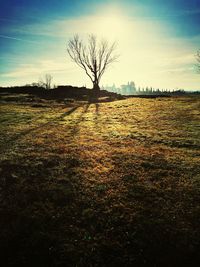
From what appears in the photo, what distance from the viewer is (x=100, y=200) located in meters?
10.9

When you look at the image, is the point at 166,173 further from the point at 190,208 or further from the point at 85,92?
the point at 85,92

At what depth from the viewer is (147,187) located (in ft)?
39.1

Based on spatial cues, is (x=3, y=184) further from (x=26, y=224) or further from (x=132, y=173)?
(x=132, y=173)

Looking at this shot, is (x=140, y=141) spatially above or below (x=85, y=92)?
below

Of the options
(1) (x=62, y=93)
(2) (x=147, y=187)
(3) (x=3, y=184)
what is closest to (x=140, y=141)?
(2) (x=147, y=187)

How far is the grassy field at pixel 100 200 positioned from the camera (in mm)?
8266

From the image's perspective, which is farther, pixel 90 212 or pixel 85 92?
pixel 85 92

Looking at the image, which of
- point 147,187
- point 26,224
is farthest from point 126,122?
point 26,224

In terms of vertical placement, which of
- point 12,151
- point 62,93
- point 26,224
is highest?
point 62,93

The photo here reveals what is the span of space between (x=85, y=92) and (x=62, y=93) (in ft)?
21.2

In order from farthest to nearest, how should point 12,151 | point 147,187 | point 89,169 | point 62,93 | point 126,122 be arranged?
1. point 62,93
2. point 126,122
3. point 12,151
4. point 89,169
5. point 147,187

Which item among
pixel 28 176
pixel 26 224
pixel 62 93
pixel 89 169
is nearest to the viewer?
pixel 26 224

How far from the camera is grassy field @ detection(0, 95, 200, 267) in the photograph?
8266 mm

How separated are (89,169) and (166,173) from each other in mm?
4198
